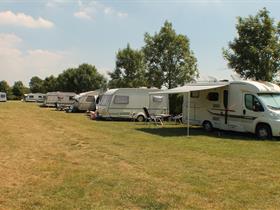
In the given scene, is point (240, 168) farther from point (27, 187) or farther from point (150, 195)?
point (27, 187)

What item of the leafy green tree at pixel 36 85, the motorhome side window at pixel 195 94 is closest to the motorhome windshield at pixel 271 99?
the motorhome side window at pixel 195 94

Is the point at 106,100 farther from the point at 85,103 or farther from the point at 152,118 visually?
the point at 85,103

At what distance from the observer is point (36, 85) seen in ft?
365

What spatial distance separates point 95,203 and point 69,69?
69.1 metres

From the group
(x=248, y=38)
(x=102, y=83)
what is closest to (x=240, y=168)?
(x=248, y=38)

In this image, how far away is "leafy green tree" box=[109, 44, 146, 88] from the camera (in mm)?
42531

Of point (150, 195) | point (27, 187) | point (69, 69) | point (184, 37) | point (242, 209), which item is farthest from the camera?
point (69, 69)

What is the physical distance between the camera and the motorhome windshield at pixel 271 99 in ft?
48.6

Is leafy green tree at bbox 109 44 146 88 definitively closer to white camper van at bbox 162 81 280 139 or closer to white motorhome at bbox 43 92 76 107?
white motorhome at bbox 43 92 76 107

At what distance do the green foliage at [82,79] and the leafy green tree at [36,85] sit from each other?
29950 mm

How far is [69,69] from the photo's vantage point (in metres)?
73.3

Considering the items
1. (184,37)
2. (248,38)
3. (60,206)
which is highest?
(184,37)

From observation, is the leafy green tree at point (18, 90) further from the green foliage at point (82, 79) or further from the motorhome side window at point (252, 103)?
the motorhome side window at point (252, 103)

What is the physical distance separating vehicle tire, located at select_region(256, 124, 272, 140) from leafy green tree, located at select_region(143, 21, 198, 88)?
18.4 m
